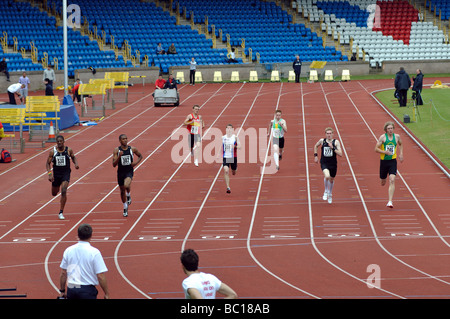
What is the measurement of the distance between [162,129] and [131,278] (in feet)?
55.8

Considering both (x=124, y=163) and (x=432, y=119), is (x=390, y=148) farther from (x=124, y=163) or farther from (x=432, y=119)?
(x=432, y=119)

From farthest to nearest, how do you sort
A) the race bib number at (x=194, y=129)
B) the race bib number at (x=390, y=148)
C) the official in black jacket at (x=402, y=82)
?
the official in black jacket at (x=402, y=82) → the race bib number at (x=194, y=129) → the race bib number at (x=390, y=148)

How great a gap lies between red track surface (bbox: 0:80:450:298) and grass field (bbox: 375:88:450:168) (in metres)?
0.64

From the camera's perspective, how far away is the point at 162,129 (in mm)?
28625

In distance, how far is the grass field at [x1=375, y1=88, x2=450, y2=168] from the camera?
23.4 m

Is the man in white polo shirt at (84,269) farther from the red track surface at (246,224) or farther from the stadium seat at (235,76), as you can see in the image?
the stadium seat at (235,76)

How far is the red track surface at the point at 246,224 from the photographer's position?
38.4 feet

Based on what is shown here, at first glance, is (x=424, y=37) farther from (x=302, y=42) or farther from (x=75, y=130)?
(x=75, y=130)

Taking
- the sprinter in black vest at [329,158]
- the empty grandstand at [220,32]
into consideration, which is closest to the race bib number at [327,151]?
the sprinter in black vest at [329,158]

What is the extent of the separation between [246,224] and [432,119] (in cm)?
1570

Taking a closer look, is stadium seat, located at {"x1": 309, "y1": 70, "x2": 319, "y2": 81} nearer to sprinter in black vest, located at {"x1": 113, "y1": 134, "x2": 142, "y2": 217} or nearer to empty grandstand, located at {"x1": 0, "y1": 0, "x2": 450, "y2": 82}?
empty grandstand, located at {"x1": 0, "y1": 0, "x2": 450, "y2": 82}

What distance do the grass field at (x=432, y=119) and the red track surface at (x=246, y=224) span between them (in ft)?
2.12

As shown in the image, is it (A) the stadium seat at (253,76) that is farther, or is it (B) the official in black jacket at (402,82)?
(A) the stadium seat at (253,76)
